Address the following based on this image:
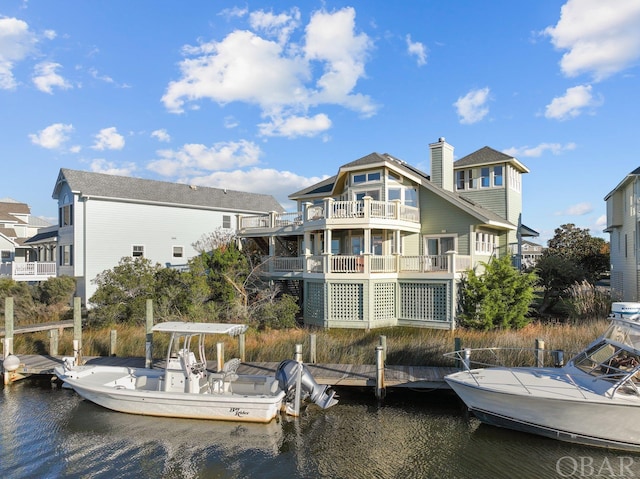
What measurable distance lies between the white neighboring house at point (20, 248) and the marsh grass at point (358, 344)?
9.26 meters

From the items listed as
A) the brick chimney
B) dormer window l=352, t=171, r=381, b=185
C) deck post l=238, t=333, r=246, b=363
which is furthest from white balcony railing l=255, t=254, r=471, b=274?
deck post l=238, t=333, r=246, b=363

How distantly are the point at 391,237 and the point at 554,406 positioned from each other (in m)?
13.8

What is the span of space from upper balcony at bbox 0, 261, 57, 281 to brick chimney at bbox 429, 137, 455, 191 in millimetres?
24467

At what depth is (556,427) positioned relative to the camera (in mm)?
10453

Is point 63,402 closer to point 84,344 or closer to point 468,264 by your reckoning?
point 84,344

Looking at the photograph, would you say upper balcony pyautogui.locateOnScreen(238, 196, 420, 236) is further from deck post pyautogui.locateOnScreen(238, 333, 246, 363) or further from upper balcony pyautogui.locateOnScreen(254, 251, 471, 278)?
deck post pyautogui.locateOnScreen(238, 333, 246, 363)

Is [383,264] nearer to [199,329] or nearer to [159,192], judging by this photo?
[199,329]

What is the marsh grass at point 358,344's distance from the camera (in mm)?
14891

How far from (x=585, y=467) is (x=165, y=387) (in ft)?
35.2

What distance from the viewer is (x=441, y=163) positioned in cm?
2559

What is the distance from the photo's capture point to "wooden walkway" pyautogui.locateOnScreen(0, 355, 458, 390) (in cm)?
1314

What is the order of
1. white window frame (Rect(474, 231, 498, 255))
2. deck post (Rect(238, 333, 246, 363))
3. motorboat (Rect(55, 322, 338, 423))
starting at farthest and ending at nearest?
white window frame (Rect(474, 231, 498, 255))
deck post (Rect(238, 333, 246, 363))
motorboat (Rect(55, 322, 338, 423))

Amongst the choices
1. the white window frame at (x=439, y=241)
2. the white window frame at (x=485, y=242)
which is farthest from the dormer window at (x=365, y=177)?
the white window frame at (x=485, y=242)

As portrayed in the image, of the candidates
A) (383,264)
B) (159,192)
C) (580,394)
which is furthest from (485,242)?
(159,192)
